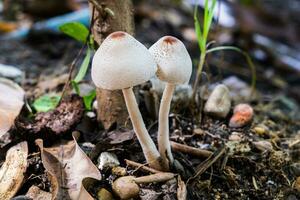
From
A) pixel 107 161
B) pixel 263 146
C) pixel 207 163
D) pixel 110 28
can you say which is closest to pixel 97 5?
pixel 110 28

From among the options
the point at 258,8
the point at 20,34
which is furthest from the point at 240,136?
the point at 258,8

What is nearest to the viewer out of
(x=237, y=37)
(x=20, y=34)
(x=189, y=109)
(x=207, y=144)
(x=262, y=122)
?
(x=207, y=144)

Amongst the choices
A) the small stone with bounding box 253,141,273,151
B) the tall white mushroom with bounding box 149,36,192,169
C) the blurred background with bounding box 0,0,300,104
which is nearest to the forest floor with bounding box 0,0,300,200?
the small stone with bounding box 253,141,273,151

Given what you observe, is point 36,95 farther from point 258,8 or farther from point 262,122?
point 258,8

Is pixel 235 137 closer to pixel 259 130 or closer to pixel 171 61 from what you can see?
pixel 259 130

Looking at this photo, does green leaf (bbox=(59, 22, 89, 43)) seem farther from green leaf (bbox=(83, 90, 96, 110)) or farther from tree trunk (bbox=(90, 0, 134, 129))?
green leaf (bbox=(83, 90, 96, 110))

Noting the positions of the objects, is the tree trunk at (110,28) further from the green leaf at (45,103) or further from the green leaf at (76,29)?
the green leaf at (45,103)
